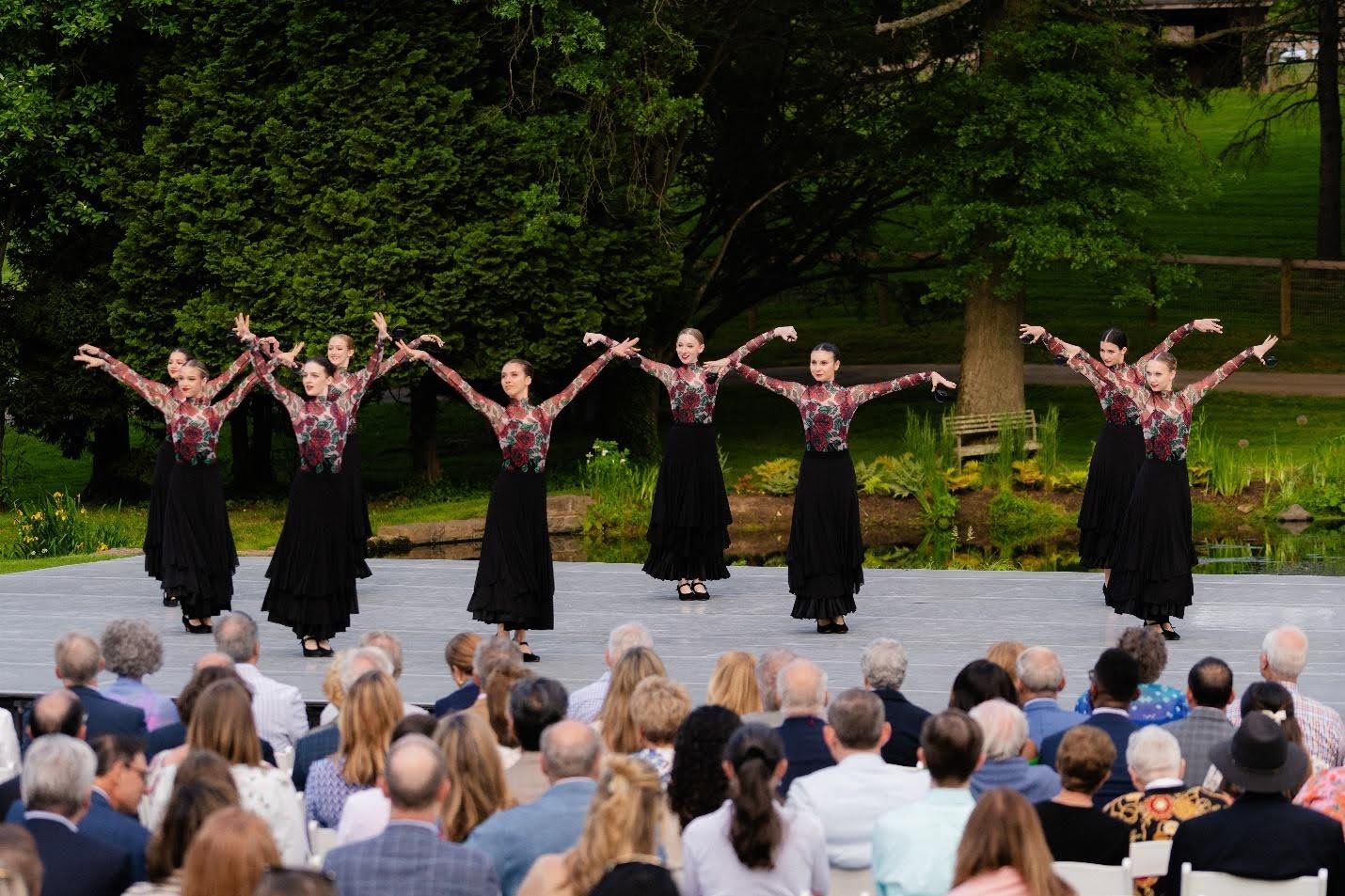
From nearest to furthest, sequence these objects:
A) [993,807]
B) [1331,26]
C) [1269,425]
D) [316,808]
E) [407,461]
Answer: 1. [993,807]
2. [316,808]
3. [1269,425]
4. [407,461]
5. [1331,26]

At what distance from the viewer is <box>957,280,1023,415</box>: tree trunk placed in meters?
23.6

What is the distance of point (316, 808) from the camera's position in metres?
6.66

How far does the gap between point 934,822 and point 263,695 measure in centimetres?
321

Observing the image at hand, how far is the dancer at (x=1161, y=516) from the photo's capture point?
1187 cm

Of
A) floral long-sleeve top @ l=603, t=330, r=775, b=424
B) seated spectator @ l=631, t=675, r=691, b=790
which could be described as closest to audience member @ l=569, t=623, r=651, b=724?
seated spectator @ l=631, t=675, r=691, b=790

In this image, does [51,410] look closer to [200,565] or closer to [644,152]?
[644,152]

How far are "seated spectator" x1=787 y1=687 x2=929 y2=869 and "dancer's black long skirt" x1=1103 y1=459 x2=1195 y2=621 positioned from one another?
5.91 m

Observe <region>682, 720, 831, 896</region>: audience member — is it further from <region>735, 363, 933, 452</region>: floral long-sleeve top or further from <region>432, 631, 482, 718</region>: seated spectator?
<region>735, 363, 933, 452</region>: floral long-sleeve top

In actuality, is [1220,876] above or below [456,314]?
below

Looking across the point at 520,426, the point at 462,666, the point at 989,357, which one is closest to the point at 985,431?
the point at 989,357

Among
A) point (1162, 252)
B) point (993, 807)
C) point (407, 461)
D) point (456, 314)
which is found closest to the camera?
point (993, 807)

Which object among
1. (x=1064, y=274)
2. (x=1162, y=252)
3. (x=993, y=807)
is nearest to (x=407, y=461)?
(x=1162, y=252)

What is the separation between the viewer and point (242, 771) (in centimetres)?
621

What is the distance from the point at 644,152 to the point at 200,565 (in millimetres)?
10727
